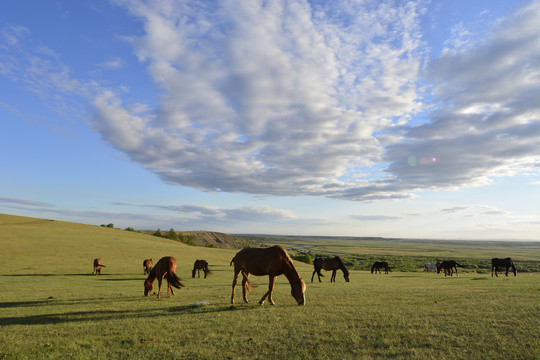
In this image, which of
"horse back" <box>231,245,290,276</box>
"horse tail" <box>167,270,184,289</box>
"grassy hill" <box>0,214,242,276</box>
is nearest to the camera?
"horse back" <box>231,245,290,276</box>

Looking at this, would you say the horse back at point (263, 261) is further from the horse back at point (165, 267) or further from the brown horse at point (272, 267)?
the horse back at point (165, 267)

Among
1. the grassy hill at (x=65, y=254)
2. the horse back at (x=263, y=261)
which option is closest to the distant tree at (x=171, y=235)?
the grassy hill at (x=65, y=254)

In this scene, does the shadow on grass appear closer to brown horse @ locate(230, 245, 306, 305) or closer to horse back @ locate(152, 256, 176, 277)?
brown horse @ locate(230, 245, 306, 305)

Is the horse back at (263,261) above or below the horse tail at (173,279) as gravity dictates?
above

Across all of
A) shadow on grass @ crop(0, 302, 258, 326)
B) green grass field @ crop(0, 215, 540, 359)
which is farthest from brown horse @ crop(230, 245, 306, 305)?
shadow on grass @ crop(0, 302, 258, 326)

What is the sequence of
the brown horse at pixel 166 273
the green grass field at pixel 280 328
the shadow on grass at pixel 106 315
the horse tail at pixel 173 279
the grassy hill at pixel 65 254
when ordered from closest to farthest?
1. the green grass field at pixel 280 328
2. the shadow on grass at pixel 106 315
3. the horse tail at pixel 173 279
4. the brown horse at pixel 166 273
5. the grassy hill at pixel 65 254

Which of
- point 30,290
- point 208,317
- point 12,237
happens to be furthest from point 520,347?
point 12,237

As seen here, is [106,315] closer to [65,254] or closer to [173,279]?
[173,279]

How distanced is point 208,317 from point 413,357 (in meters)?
6.59

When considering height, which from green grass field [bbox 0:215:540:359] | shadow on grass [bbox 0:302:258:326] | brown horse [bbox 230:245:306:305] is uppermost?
brown horse [bbox 230:245:306:305]

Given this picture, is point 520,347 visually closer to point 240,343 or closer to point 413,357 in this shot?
point 413,357

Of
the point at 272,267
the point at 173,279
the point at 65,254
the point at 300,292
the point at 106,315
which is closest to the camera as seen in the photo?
the point at 106,315

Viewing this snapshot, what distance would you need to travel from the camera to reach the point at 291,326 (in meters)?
8.81

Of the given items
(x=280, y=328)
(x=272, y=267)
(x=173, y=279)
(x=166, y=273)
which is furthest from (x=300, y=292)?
(x=166, y=273)
